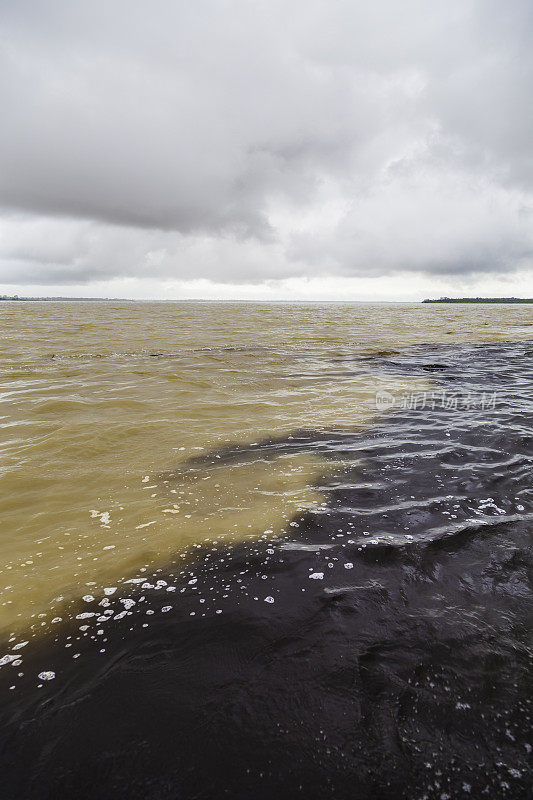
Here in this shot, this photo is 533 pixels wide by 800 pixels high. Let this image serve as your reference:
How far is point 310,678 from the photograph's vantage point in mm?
2227

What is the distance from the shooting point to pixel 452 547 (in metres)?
3.37

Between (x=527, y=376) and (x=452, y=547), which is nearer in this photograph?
(x=452, y=547)

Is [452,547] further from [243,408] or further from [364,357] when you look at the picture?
[364,357]

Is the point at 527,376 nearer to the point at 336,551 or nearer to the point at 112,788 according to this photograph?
the point at 336,551

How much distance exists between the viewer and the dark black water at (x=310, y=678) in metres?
1.79

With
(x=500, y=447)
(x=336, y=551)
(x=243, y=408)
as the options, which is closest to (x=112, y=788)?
(x=336, y=551)

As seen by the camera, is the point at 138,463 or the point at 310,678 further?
the point at 138,463

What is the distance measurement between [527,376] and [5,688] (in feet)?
43.5

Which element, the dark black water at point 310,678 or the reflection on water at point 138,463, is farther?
the reflection on water at point 138,463

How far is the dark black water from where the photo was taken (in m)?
1.79

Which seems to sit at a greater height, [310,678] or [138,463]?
[138,463]

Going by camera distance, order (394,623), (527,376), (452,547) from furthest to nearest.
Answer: (527,376), (452,547), (394,623)

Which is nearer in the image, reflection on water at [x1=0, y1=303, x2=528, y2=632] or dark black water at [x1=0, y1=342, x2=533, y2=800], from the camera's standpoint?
dark black water at [x1=0, y1=342, x2=533, y2=800]

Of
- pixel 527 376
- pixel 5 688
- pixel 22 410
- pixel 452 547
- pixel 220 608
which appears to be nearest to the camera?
pixel 5 688
